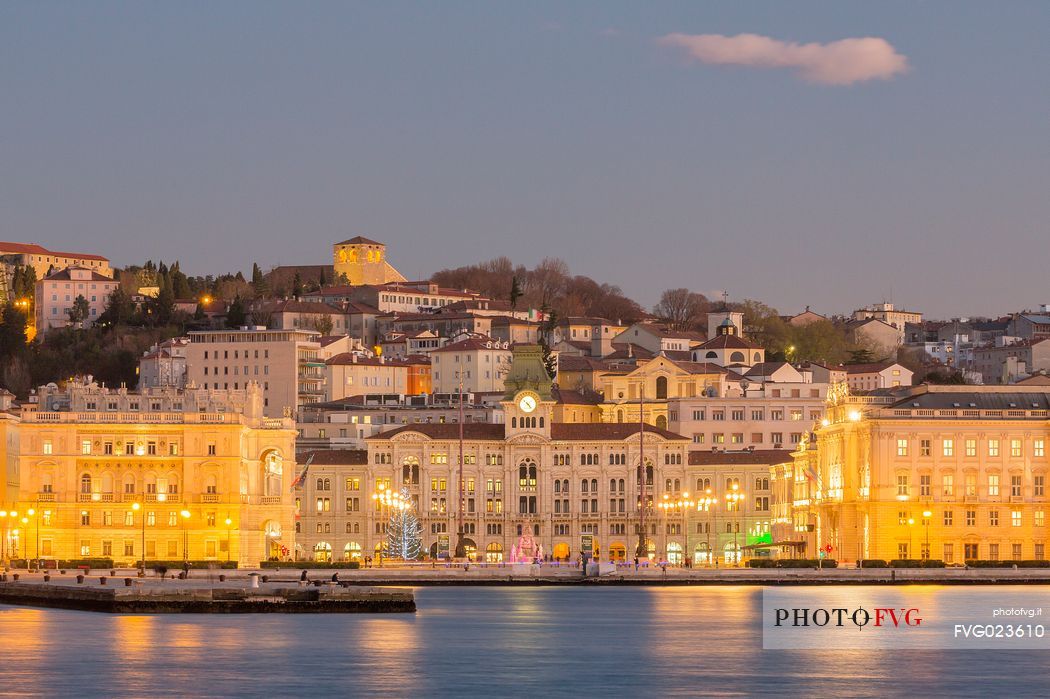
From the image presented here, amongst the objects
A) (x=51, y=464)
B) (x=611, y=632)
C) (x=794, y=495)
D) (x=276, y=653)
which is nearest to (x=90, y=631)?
(x=276, y=653)

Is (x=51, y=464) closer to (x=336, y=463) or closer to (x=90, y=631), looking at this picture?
(x=336, y=463)

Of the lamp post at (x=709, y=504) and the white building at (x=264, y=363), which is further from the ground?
the white building at (x=264, y=363)

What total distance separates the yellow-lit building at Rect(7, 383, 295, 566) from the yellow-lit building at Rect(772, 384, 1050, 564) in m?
29.2

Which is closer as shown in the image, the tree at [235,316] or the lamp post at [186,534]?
the lamp post at [186,534]

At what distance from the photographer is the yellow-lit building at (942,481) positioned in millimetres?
118562

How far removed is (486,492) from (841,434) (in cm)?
2593

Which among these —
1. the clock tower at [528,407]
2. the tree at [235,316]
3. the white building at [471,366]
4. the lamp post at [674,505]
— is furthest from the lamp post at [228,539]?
the tree at [235,316]

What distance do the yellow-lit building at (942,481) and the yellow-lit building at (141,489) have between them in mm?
29224

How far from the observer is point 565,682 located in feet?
183

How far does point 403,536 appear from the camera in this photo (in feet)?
420

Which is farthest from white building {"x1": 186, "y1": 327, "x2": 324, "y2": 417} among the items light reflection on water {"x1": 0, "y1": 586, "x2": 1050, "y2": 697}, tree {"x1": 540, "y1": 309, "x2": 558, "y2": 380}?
light reflection on water {"x1": 0, "y1": 586, "x2": 1050, "y2": 697}

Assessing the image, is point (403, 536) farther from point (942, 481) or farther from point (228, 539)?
point (942, 481)

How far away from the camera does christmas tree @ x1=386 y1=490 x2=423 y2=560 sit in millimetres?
127812

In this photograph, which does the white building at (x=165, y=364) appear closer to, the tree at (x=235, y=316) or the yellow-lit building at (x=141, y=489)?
the tree at (x=235, y=316)
